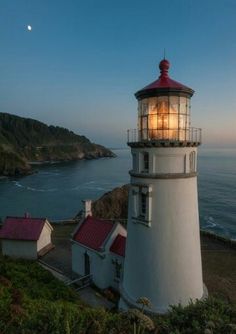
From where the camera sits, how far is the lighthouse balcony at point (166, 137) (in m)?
9.35

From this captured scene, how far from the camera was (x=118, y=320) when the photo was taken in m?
6.12

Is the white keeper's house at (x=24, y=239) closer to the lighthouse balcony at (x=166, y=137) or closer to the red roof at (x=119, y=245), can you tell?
the red roof at (x=119, y=245)

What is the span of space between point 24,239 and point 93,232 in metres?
5.44

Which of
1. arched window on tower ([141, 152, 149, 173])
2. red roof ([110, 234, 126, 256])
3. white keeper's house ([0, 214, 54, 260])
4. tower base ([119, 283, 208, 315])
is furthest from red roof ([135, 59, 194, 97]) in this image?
white keeper's house ([0, 214, 54, 260])

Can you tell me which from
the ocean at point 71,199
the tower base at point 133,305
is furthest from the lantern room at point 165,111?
the ocean at point 71,199

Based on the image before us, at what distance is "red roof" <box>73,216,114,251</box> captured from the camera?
1493cm

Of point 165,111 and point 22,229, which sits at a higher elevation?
point 165,111

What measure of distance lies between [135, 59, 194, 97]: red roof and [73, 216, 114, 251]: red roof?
754 centimetres

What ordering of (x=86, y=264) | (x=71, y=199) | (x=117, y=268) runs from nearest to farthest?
1. (x=117, y=268)
2. (x=86, y=264)
3. (x=71, y=199)

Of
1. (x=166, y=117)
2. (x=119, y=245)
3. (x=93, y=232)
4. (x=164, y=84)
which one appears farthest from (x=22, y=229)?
(x=164, y=84)

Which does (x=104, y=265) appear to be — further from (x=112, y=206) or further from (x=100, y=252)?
(x=112, y=206)

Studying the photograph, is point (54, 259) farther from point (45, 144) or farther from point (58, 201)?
point (45, 144)

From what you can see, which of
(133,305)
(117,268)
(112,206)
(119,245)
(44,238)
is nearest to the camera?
(133,305)

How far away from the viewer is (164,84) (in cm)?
950
